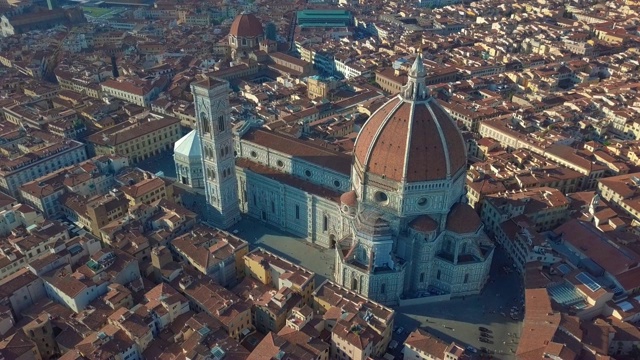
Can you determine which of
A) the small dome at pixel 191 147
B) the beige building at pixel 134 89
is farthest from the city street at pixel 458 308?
the beige building at pixel 134 89

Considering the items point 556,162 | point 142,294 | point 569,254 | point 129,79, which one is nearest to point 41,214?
point 142,294

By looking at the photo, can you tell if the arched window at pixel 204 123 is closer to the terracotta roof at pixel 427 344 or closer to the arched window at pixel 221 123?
the arched window at pixel 221 123

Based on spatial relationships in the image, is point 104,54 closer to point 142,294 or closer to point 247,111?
point 247,111

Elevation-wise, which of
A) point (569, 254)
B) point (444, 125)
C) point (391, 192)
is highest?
point (444, 125)

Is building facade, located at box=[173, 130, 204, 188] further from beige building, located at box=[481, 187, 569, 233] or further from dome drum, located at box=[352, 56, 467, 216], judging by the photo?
beige building, located at box=[481, 187, 569, 233]

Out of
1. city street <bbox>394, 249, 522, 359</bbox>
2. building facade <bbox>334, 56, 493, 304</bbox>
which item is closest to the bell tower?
building facade <bbox>334, 56, 493, 304</bbox>

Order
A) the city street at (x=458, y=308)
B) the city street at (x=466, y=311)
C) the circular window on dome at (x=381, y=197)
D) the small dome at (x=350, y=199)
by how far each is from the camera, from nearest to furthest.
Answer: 1. the city street at (x=466, y=311)
2. the city street at (x=458, y=308)
3. the circular window on dome at (x=381, y=197)
4. the small dome at (x=350, y=199)
